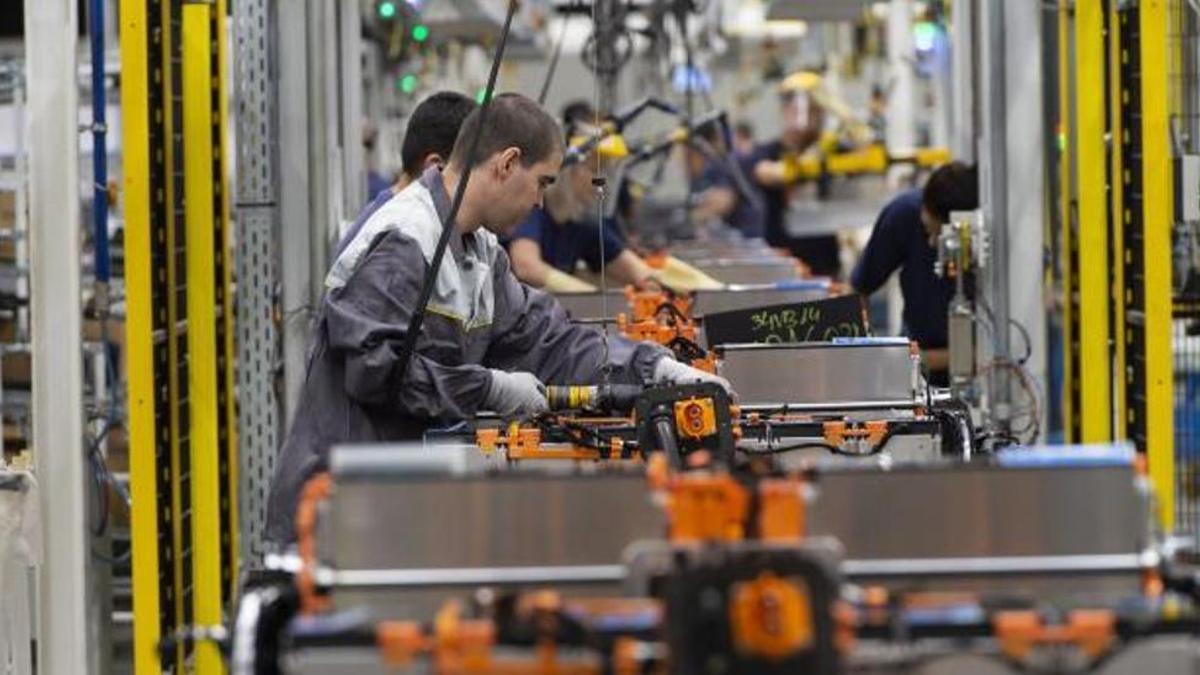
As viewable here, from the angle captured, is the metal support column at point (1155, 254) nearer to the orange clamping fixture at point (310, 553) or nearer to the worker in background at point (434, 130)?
the worker in background at point (434, 130)

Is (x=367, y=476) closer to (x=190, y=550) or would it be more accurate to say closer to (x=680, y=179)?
(x=190, y=550)

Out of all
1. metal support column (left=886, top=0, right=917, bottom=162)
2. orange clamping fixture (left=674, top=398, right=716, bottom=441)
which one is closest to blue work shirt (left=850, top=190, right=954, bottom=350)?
orange clamping fixture (left=674, top=398, right=716, bottom=441)

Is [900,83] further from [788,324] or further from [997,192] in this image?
[788,324]

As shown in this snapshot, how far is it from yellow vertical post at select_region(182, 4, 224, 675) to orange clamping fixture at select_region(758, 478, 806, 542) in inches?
174

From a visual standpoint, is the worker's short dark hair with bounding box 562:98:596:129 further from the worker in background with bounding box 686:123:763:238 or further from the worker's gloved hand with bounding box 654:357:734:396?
the worker's gloved hand with bounding box 654:357:734:396

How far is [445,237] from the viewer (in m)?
5.38

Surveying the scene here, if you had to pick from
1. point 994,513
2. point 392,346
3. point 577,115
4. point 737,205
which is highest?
point 577,115

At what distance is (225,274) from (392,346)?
7.95 feet

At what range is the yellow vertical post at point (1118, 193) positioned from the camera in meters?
7.55

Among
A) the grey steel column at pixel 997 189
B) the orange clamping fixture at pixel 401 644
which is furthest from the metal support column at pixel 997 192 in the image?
the orange clamping fixture at pixel 401 644

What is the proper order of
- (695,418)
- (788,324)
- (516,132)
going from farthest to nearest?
(788,324) < (516,132) < (695,418)

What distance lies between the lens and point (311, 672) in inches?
131

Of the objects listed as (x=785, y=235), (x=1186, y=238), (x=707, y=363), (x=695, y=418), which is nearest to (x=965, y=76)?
(x=1186, y=238)

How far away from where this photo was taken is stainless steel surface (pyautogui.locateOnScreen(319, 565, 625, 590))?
351cm
